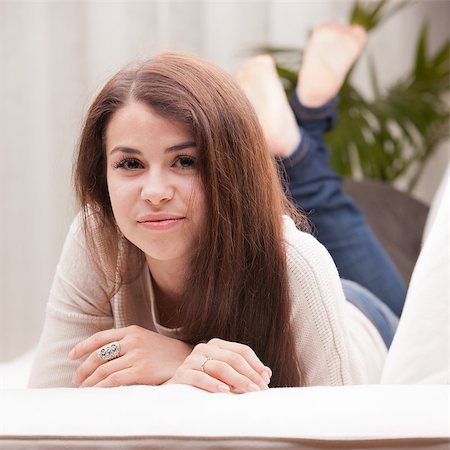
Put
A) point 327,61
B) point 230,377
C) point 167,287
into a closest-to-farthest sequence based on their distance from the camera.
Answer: point 230,377 < point 167,287 < point 327,61

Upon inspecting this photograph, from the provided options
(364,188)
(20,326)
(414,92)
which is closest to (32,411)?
(364,188)

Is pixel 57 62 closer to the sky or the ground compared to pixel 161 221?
closer to the ground

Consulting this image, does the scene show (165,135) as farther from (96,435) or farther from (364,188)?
(364,188)

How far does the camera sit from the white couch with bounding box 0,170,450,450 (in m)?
0.70

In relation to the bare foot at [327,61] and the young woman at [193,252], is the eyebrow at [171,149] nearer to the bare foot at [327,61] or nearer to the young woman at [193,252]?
the young woman at [193,252]

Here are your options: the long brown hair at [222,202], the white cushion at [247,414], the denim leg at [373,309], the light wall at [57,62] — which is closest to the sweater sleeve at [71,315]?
the long brown hair at [222,202]

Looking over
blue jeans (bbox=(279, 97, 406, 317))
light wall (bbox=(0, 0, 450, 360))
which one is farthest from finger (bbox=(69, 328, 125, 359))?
light wall (bbox=(0, 0, 450, 360))

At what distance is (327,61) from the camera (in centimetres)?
193

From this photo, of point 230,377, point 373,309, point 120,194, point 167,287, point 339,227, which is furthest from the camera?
point 339,227

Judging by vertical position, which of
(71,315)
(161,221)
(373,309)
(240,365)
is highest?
(161,221)

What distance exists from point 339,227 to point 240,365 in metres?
0.84

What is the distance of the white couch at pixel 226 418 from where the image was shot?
70 cm

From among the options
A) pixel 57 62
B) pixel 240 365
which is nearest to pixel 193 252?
pixel 240 365

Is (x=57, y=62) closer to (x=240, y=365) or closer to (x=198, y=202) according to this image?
(x=198, y=202)
